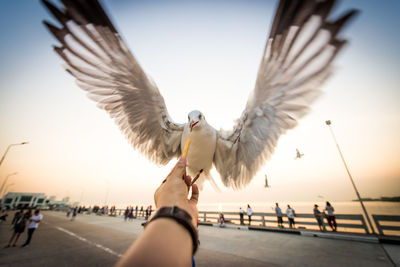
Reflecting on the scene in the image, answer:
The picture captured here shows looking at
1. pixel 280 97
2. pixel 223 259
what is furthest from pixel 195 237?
pixel 223 259

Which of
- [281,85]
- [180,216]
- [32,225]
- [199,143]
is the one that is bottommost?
[32,225]

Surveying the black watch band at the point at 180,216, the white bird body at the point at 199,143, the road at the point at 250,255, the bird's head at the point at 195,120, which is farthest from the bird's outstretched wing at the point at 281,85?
the road at the point at 250,255

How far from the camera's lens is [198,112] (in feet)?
11.1

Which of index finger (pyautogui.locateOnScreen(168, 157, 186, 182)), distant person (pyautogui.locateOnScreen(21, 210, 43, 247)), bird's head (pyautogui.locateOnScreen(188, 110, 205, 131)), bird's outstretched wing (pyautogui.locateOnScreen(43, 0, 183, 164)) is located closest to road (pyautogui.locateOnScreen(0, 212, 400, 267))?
distant person (pyautogui.locateOnScreen(21, 210, 43, 247))

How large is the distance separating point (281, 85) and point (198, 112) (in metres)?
1.60

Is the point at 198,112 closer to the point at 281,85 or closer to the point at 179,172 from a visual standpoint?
the point at 281,85

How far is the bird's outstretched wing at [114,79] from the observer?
2236 millimetres

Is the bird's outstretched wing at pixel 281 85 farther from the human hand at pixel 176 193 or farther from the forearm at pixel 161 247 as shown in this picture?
the forearm at pixel 161 247

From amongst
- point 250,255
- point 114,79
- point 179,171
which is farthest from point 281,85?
point 250,255

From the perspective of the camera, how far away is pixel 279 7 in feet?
5.92

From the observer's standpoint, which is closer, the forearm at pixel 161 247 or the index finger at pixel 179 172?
the forearm at pixel 161 247

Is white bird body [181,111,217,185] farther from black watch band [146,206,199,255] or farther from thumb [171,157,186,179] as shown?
black watch band [146,206,199,255]

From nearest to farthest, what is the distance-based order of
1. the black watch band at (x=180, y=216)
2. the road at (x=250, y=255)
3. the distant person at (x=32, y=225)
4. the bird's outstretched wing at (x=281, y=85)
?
the black watch band at (x=180, y=216) < the bird's outstretched wing at (x=281, y=85) < the road at (x=250, y=255) < the distant person at (x=32, y=225)

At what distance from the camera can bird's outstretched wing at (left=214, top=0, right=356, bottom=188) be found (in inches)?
69.0
